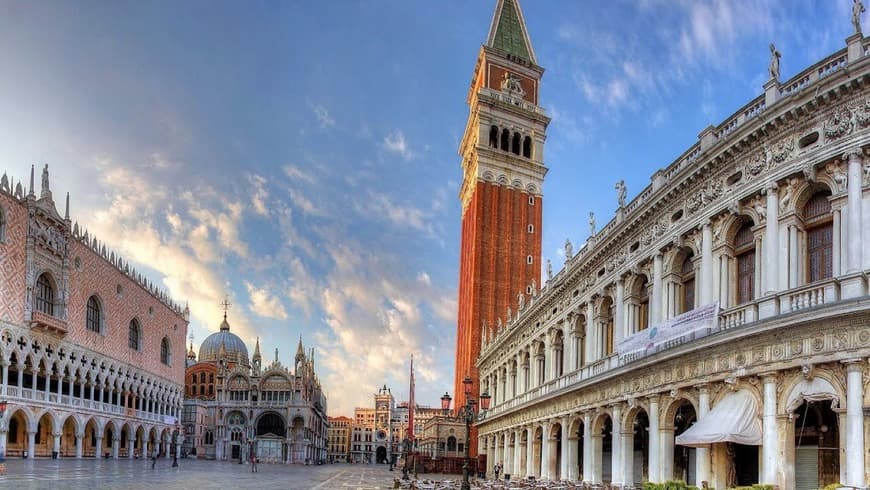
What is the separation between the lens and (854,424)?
1611 cm

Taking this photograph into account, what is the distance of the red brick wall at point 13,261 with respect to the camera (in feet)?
155

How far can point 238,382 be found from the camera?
96312 millimetres

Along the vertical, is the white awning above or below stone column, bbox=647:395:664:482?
above

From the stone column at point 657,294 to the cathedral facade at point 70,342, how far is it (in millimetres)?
39652

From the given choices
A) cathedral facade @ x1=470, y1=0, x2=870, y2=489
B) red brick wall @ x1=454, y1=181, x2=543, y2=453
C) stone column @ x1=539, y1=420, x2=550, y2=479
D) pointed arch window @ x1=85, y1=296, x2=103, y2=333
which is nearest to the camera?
cathedral facade @ x1=470, y1=0, x2=870, y2=489

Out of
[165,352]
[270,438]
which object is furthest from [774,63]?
[270,438]

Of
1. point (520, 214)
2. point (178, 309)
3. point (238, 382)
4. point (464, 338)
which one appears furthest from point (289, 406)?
point (520, 214)

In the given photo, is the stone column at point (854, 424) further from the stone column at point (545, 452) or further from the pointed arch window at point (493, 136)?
the pointed arch window at point (493, 136)

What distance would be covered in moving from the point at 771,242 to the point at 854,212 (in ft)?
8.46

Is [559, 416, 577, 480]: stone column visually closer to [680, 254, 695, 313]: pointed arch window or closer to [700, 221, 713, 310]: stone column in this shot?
[680, 254, 695, 313]: pointed arch window

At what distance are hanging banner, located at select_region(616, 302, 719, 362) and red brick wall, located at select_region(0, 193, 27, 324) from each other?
38499 millimetres

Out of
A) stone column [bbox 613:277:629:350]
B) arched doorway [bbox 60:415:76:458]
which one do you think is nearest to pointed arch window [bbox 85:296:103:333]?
arched doorway [bbox 60:415:76:458]

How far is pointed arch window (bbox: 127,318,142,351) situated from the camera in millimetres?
71562

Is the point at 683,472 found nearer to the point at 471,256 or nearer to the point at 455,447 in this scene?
the point at 471,256
